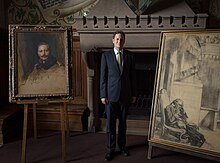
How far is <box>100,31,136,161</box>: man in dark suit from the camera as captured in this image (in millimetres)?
2627

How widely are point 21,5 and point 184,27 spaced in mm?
2161

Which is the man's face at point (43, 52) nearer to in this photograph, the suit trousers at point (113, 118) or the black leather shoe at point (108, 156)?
the suit trousers at point (113, 118)

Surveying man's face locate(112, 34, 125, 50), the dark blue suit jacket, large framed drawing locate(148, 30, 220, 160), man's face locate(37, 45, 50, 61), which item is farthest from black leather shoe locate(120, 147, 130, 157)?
man's face locate(37, 45, 50, 61)

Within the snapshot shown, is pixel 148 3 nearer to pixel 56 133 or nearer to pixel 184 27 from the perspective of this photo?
pixel 184 27

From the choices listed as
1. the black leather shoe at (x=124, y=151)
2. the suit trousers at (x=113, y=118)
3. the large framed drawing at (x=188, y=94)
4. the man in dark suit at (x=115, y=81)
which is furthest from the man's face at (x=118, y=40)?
the black leather shoe at (x=124, y=151)

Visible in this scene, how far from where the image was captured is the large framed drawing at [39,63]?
248cm

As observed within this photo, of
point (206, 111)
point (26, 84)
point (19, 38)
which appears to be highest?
point (19, 38)

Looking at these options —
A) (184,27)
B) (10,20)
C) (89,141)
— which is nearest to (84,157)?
(89,141)

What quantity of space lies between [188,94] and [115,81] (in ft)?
2.26

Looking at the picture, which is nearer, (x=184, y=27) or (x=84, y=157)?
(x=84, y=157)

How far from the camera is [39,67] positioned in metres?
2.54

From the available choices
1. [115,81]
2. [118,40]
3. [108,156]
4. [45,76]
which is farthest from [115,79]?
[108,156]

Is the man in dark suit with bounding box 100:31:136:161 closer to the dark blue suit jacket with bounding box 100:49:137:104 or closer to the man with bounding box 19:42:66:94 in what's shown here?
the dark blue suit jacket with bounding box 100:49:137:104

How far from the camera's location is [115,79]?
2631 millimetres
